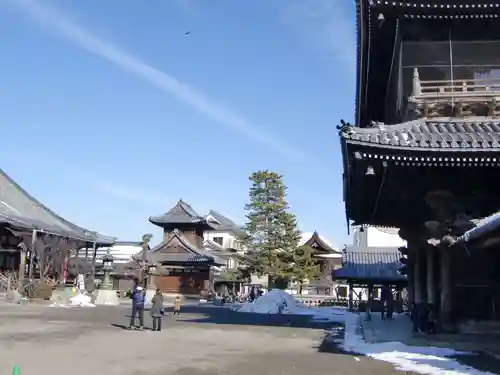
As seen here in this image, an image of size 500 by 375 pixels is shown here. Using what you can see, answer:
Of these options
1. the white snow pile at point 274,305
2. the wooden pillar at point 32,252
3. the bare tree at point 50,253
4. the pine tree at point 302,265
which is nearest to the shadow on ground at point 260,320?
the white snow pile at point 274,305

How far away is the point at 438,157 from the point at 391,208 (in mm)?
5158

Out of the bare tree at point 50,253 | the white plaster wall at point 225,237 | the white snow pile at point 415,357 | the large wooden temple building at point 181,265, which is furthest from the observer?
the white plaster wall at point 225,237

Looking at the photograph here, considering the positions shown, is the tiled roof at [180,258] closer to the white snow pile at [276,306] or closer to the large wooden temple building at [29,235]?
the large wooden temple building at [29,235]

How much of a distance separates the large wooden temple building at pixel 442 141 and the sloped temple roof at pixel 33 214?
33.5 meters

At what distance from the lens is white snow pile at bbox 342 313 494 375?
943 cm

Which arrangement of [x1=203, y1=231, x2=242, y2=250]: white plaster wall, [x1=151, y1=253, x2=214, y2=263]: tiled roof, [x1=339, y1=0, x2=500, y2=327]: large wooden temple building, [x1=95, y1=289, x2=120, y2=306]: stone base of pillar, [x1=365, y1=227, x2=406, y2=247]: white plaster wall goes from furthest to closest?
[x1=203, y1=231, x2=242, y2=250]: white plaster wall
[x1=365, y1=227, x2=406, y2=247]: white plaster wall
[x1=151, y1=253, x2=214, y2=263]: tiled roof
[x1=95, y1=289, x2=120, y2=306]: stone base of pillar
[x1=339, y1=0, x2=500, y2=327]: large wooden temple building

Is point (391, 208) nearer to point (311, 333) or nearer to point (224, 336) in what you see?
point (311, 333)

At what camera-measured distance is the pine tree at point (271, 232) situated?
158ft

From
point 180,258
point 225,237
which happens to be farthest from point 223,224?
point 180,258

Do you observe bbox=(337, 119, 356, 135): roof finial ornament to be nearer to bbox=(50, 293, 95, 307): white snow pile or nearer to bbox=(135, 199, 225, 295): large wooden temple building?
bbox=(50, 293, 95, 307): white snow pile

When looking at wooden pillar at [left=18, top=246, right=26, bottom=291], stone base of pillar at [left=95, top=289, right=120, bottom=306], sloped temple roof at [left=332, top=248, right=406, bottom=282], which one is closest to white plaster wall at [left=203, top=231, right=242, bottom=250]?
sloped temple roof at [left=332, top=248, right=406, bottom=282]

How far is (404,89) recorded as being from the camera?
14.7 metres

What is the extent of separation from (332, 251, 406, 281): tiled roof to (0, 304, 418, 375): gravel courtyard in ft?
63.9

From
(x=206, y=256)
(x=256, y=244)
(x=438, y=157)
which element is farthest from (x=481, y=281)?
(x=206, y=256)
